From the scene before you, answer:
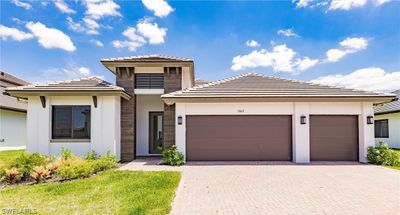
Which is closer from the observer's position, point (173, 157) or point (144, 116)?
point (173, 157)

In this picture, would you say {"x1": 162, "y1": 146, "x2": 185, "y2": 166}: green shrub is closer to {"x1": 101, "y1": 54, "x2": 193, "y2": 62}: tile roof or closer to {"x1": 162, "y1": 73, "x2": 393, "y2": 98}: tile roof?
{"x1": 162, "y1": 73, "x2": 393, "y2": 98}: tile roof

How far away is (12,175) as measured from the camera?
25.9ft

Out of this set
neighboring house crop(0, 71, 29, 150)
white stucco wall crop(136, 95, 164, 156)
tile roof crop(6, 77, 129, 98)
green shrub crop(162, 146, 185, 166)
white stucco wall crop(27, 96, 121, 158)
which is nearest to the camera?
green shrub crop(162, 146, 185, 166)

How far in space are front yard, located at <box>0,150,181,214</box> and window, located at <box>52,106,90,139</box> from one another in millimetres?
3217

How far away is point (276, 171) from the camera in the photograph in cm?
948

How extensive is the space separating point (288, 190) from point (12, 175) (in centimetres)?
865

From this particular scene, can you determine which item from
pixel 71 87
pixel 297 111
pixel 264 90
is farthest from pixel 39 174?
pixel 297 111

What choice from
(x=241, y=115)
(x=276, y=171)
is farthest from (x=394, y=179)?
(x=241, y=115)

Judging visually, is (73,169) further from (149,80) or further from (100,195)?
(149,80)

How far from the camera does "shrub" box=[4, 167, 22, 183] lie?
7.86 metres

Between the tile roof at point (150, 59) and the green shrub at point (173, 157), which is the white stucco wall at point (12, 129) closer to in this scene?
the tile roof at point (150, 59)

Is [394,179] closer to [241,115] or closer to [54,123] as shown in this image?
[241,115]

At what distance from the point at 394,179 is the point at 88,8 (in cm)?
1486

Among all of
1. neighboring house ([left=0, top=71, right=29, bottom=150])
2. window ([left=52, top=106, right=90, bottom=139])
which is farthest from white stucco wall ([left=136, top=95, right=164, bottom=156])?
neighboring house ([left=0, top=71, right=29, bottom=150])
